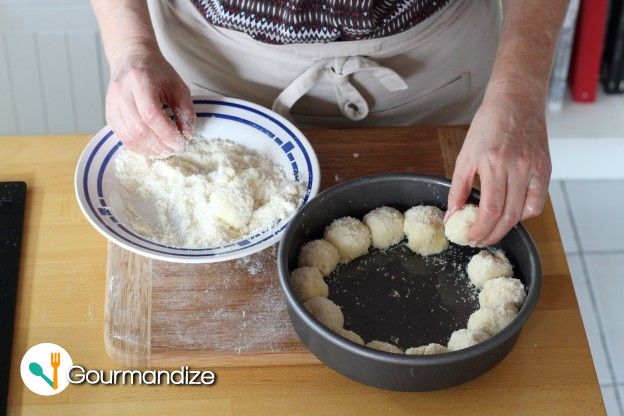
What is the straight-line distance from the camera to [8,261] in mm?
941

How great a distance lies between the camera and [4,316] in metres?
0.89

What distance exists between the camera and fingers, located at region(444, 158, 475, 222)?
2.77 feet

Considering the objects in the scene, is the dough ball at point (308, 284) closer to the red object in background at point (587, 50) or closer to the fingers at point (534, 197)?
the fingers at point (534, 197)

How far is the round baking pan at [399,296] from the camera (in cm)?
75

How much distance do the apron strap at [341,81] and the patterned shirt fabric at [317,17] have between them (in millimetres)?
36

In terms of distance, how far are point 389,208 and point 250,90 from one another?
0.32 metres

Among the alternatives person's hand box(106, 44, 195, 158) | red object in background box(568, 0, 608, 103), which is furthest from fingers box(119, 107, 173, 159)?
red object in background box(568, 0, 608, 103)

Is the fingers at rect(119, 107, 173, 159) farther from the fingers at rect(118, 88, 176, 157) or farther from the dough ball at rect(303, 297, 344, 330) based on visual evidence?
the dough ball at rect(303, 297, 344, 330)

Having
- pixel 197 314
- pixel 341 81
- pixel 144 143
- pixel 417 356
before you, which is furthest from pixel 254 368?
pixel 341 81

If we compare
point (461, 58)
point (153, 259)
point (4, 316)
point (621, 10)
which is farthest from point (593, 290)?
point (4, 316)

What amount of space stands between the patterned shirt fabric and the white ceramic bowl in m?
0.10

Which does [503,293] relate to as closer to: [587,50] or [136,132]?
[136,132]

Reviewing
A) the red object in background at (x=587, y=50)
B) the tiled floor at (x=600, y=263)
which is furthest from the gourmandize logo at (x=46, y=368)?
the red object in background at (x=587, y=50)

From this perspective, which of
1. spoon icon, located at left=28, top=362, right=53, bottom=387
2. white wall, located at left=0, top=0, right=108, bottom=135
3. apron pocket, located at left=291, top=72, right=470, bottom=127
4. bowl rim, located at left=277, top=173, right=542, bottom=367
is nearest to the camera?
bowl rim, located at left=277, top=173, right=542, bottom=367
